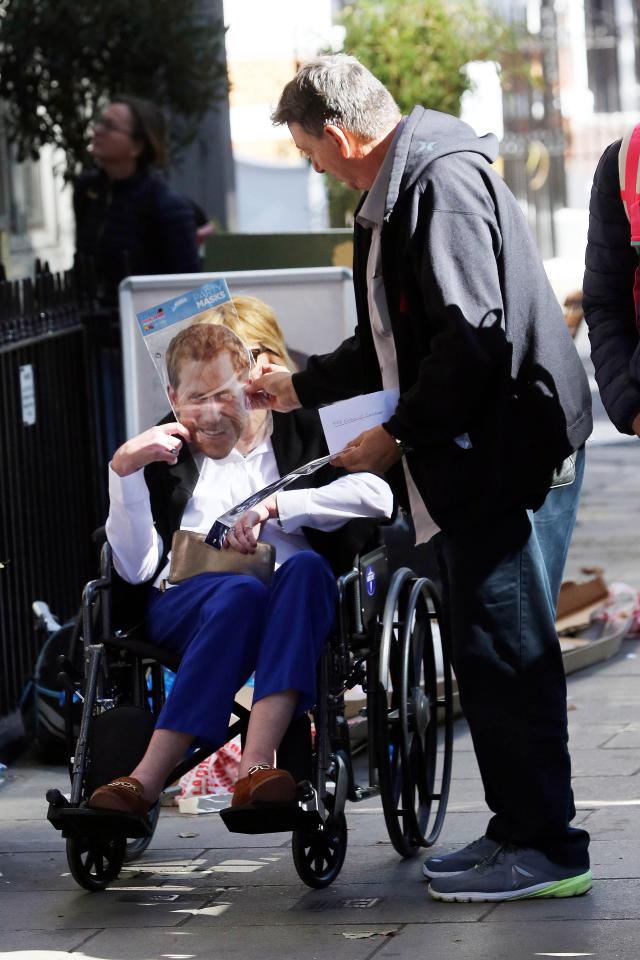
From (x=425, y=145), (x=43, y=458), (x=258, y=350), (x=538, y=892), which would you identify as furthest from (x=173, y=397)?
(x=43, y=458)

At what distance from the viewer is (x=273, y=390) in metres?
4.48

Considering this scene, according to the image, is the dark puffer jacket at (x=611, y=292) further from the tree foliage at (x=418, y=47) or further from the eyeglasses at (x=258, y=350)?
the tree foliage at (x=418, y=47)

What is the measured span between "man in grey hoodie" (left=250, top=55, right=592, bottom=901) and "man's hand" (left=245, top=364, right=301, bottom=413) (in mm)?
306

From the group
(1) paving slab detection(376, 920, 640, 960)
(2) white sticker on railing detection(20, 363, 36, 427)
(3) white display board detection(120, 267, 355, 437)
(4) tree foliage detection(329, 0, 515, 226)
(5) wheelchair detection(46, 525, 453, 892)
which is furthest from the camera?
(4) tree foliage detection(329, 0, 515, 226)

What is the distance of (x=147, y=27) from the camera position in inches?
362

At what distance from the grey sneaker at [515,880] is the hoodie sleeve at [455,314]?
3.26ft

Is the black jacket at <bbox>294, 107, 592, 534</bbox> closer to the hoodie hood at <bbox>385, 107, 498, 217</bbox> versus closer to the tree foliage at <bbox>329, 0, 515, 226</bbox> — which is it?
the hoodie hood at <bbox>385, 107, 498, 217</bbox>

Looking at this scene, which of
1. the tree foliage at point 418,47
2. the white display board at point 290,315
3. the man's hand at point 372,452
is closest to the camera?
the man's hand at point 372,452

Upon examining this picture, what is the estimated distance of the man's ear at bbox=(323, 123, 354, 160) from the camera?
158 inches

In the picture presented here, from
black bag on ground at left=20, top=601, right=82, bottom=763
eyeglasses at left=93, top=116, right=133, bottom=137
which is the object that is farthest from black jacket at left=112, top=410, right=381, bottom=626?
eyeglasses at left=93, top=116, right=133, bottom=137

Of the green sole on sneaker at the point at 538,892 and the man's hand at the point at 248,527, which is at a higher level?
the man's hand at the point at 248,527

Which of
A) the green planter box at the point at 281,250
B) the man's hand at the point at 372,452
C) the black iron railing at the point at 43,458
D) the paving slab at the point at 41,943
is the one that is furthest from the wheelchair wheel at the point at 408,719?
the green planter box at the point at 281,250

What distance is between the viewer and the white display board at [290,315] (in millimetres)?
6031

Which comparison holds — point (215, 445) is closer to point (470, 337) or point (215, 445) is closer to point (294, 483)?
point (294, 483)
